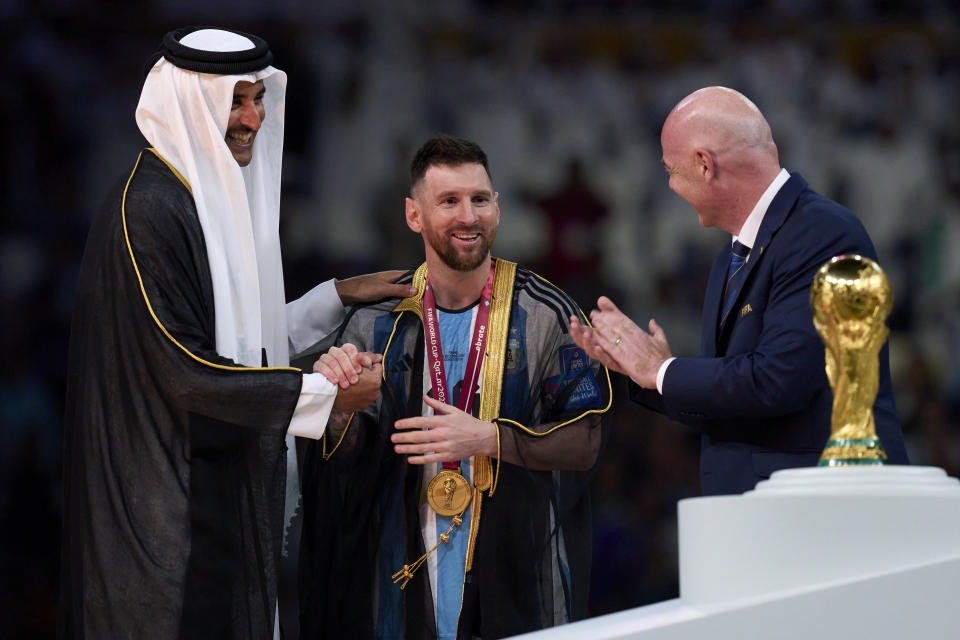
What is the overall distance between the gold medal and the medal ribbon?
37mm

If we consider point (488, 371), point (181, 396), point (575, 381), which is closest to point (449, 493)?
point (488, 371)

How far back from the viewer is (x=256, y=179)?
303 cm

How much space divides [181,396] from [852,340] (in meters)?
1.51

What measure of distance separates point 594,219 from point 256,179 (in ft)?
12.2

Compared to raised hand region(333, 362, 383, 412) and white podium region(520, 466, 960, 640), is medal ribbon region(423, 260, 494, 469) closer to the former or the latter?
raised hand region(333, 362, 383, 412)

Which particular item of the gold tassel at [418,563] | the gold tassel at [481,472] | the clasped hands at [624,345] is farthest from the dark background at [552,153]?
the clasped hands at [624,345]

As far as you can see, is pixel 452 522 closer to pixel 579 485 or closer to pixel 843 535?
pixel 579 485

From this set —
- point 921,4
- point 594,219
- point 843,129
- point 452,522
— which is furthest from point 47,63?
point 921,4

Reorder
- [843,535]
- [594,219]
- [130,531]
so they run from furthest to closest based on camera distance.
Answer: [594,219] → [130,531] → [843,535]

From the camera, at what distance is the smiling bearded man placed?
3113 millimetres

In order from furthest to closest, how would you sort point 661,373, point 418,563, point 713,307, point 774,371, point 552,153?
point 552,153 < point 418,563 < point 713,307 < point 661,373 < point 774,371

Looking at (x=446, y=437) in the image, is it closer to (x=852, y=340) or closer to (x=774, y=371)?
(x=774, y=371)

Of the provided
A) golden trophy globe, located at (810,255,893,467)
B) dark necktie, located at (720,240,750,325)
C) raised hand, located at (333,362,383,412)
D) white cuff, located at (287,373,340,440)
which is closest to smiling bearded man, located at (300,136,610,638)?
raised hand, located at (333,362,383,412)

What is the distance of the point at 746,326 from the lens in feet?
8.56
